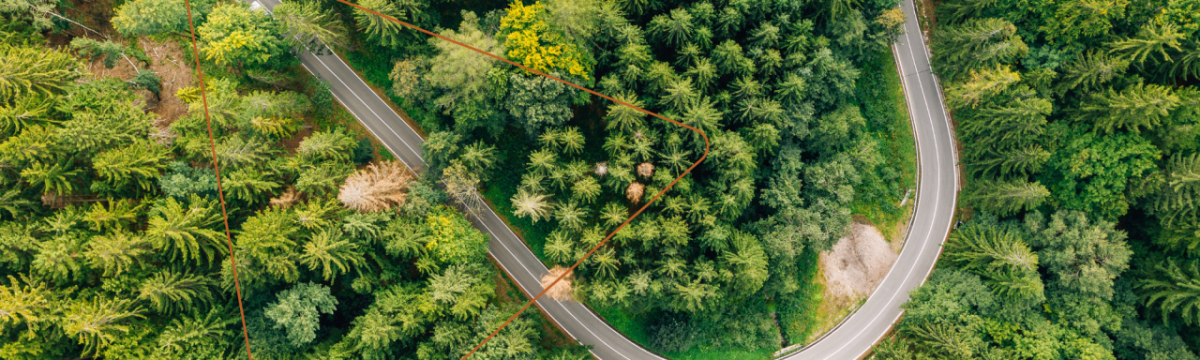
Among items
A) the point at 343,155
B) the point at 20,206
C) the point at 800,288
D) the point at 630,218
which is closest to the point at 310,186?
the point at 343,155

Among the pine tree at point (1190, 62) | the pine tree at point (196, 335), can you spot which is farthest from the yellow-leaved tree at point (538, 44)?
the pine tree at point (1190, 62)

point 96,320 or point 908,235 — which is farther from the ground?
point 96,320

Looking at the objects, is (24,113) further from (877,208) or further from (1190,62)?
(1190,62)

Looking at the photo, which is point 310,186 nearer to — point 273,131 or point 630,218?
point 273,131

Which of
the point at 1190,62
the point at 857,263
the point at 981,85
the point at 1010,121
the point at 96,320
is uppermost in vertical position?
the point at 1190,62

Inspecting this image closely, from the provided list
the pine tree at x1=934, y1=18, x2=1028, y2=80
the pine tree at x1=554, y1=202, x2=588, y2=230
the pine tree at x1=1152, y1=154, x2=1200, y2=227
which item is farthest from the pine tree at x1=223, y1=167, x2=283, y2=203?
the pine tree at x1=1152, y1=154, x2=1200, y2=227

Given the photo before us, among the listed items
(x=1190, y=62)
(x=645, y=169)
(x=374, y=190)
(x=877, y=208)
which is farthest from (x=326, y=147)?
(x=1190, y=62)
